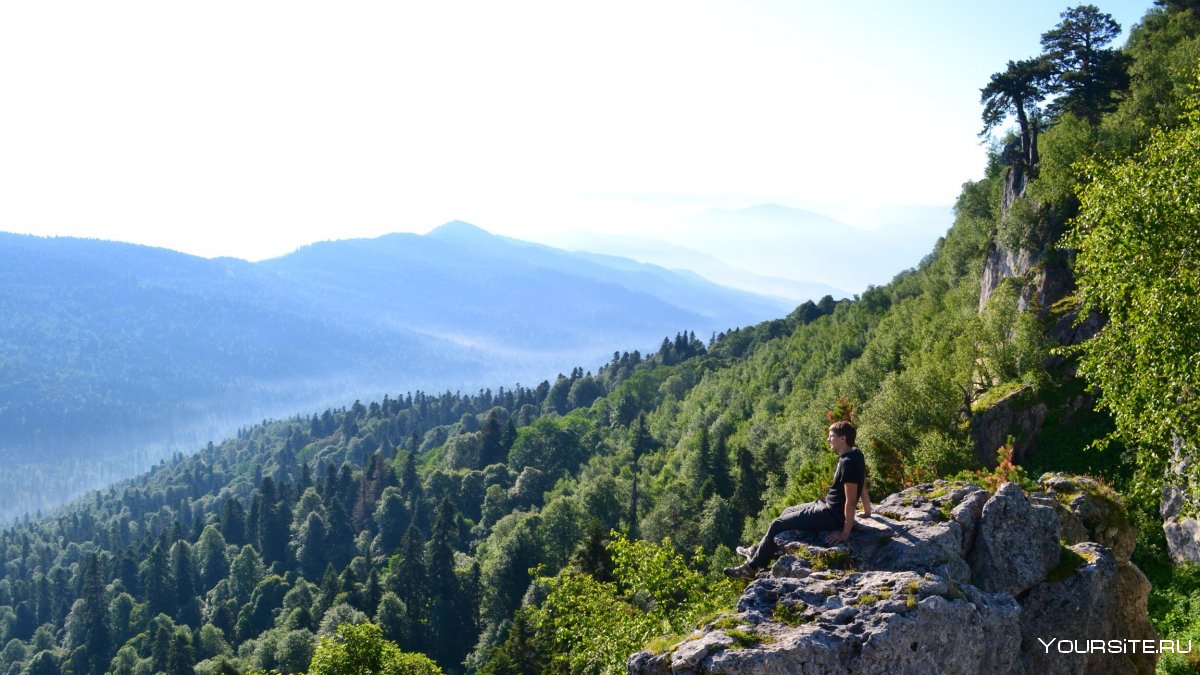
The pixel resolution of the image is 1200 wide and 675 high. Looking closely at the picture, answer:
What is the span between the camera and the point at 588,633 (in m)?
27.2

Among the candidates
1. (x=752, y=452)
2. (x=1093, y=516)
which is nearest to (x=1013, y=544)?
(x=1093, y=516)

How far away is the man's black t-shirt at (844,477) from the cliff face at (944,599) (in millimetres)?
→ 634

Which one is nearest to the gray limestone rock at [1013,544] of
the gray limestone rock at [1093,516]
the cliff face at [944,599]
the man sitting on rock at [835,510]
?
the cliff face at [944,599]

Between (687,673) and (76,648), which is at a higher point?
→ (687,673)

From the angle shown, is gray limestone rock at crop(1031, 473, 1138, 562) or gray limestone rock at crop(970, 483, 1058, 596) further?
gray limestone rock at crop(1031, 473, 1138, 562)

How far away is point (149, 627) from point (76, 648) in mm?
16288

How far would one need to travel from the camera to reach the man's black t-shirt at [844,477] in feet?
49.5

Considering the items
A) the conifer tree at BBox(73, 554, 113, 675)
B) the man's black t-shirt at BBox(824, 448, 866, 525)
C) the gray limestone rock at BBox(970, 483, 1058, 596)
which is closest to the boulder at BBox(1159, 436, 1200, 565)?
the gray limestone rock at BBox(970, 483, 1058, 596)

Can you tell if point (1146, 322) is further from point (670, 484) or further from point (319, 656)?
point (670, 484)

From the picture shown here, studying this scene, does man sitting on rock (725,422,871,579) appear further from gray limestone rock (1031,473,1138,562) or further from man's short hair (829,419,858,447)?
gray limestone rock (1031,473,1138,562)

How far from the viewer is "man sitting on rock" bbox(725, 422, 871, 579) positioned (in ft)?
49.7

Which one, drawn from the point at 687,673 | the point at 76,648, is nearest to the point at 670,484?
the point at 687,673

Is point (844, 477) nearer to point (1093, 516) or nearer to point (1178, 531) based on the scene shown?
point (1093, 516)

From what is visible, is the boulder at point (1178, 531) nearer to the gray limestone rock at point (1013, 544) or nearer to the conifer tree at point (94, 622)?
the gray limestone rock at point (1013, 544)
